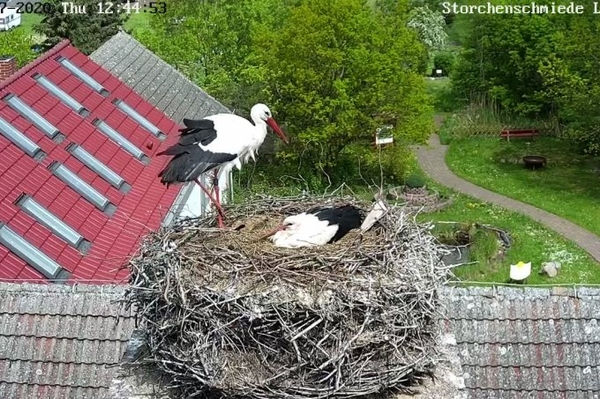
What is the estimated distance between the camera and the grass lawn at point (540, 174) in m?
21.6

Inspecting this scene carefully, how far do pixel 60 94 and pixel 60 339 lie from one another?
694cm

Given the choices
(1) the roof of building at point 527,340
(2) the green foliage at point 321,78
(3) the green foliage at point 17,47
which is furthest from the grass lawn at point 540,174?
(1) the roof of building at point 527,340

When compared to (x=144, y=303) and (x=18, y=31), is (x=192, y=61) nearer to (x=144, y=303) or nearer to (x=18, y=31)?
(x=18, y=31)

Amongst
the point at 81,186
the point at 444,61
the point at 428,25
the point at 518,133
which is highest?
the point at 81,186

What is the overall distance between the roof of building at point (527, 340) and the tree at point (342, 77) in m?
11.8

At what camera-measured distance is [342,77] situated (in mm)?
20516

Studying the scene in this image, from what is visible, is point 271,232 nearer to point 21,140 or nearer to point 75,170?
point 75,170

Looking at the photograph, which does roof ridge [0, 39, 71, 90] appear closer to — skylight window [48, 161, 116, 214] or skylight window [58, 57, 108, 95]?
skylight window [58, 57, 108, 95]

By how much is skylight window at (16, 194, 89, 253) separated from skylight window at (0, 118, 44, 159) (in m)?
1.17

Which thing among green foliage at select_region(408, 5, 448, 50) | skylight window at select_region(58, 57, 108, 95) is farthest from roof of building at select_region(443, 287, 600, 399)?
green foliage at select_region(408, 5, 448, 50)

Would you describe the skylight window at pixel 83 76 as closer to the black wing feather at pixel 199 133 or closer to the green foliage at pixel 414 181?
the black wing feather at pixel 199 133

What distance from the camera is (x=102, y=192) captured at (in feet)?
39.4

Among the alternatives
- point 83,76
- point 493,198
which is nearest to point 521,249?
point 493,198

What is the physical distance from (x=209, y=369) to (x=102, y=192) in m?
7.72
